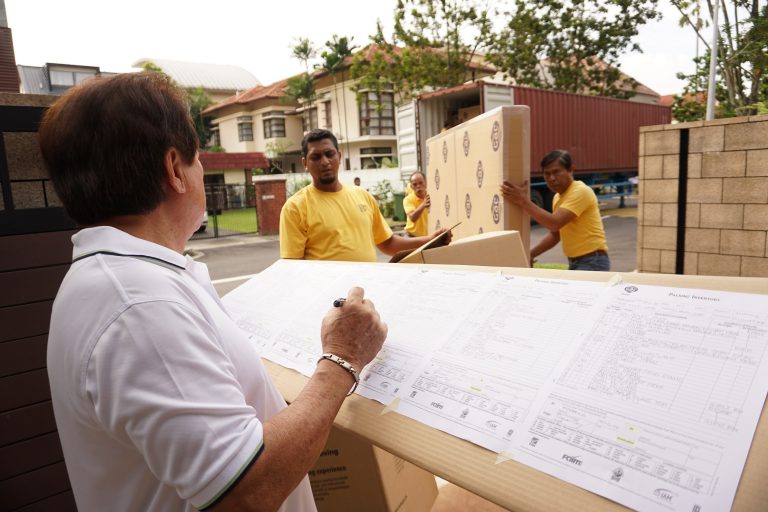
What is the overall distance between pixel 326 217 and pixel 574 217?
6.37 feet

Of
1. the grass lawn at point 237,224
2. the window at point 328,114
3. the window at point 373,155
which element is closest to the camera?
the grass lawn at point 237,224

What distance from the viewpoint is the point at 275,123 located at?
3444cm

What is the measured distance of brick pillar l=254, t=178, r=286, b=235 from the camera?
1595 centimetres

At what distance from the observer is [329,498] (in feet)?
5.65

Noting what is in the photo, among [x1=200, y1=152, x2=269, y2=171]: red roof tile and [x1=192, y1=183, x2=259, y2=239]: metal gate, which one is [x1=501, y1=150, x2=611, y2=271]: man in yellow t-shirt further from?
[x1=200, y1=152, x2=269, y2=171]: red roof tile

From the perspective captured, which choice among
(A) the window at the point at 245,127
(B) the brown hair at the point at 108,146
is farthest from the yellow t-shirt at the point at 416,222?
(A) the window at the point at 245,127

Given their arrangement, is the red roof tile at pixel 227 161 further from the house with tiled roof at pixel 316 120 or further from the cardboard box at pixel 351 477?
the cardboard box at pixel 351 477

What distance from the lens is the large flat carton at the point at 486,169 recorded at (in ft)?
9.58

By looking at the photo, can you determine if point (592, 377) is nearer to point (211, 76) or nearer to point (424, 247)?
point (424, 247)

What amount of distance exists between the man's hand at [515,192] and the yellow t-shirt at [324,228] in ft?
2.85

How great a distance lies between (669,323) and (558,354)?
216mm

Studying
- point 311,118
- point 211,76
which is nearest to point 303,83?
point 311,118

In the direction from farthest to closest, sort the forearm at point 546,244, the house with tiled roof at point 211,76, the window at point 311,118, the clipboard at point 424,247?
the house with tiled roof at point 211,76, the window at point 311,118, the forearm at point 546,244, the clipboard at point 424,247

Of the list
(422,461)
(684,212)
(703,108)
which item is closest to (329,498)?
(422,461)
